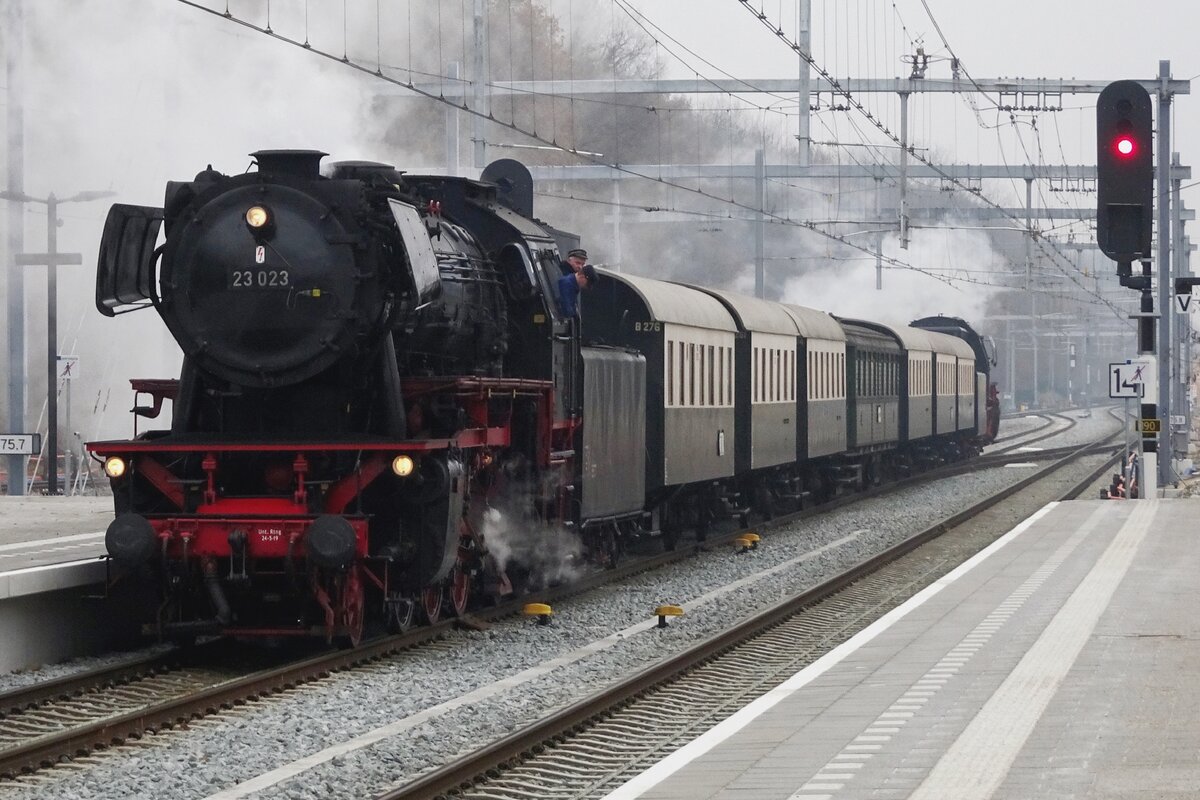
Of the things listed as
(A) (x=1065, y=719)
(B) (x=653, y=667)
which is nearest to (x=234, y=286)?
(B) (x=653, y=667)

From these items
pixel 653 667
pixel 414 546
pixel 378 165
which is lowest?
pixel 653 667

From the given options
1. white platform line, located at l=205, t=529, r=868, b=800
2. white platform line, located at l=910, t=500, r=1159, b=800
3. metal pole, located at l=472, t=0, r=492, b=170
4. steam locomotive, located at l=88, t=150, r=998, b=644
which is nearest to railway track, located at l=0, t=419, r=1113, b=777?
steam locomotive, located at l=88, t=150, r=998, b=644

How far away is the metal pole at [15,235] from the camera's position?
19295 mm

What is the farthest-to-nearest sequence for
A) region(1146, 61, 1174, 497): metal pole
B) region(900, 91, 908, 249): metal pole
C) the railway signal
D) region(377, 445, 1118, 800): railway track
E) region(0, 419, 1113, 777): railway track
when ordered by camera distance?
region(900, 91, 908, 249): metal pole, region(1146, 61, 1174, 497): metal pole, the railway signal, region(0, 419, 1113, 777): railway track, region(377, 445, 1118, 800): railway track

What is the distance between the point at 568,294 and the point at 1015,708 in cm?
646

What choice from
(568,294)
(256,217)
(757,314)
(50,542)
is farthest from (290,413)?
(757,314)

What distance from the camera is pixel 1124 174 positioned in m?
13.6

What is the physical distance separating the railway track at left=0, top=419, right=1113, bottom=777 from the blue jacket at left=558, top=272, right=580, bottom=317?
8.48 ft

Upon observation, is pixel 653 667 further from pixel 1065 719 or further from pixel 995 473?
pixel 995 473

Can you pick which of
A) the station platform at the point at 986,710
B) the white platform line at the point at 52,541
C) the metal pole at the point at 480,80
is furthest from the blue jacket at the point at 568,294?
the metal pole at the point at 480,80

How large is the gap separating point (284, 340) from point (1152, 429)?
14457mm

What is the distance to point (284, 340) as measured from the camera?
426 inches

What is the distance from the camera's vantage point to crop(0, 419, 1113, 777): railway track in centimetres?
798

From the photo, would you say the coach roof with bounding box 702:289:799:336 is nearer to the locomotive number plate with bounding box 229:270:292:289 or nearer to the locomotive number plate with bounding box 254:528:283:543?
the locomotive number plate with bounding box 229:270:292:289
